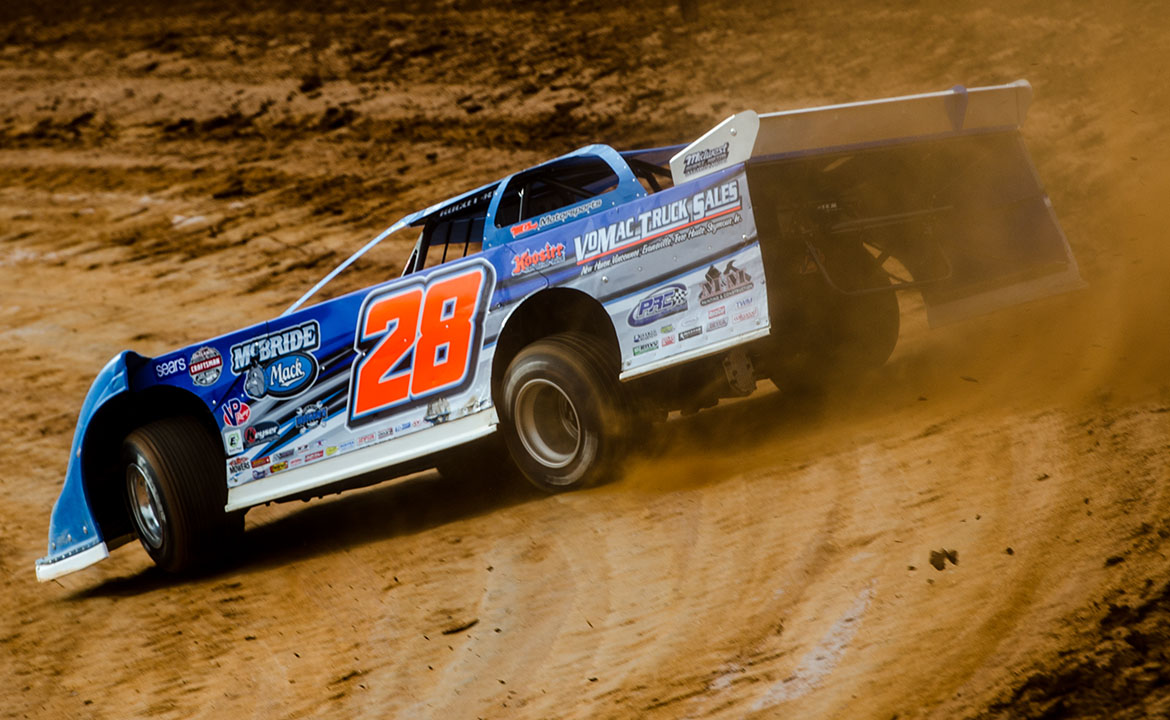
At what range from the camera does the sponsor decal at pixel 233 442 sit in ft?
21.3

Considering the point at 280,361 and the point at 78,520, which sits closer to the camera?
the point at 280,361

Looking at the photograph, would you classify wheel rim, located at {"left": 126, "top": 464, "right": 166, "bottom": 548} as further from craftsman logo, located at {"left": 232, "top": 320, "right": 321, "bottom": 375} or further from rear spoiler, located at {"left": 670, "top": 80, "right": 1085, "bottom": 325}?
rear spoiler, located at {"left": 670, "top": 80, "right": 1085, "bottom": 325}

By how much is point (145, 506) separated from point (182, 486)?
0.48 metres

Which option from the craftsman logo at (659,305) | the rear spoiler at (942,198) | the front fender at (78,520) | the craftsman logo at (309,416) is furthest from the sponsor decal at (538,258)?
the front fender at (78,520)

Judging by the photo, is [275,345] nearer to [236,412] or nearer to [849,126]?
[236,412]

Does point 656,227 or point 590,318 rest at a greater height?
point 656,227

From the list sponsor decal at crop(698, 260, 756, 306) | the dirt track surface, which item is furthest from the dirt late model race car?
the dirt track surface

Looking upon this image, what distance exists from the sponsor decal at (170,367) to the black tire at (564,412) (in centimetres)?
184

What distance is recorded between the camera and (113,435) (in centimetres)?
691

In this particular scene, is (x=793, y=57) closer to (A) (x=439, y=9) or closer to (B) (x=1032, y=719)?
(A) (x=439, y=9)

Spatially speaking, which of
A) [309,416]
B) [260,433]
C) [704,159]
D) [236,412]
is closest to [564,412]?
[309,416]

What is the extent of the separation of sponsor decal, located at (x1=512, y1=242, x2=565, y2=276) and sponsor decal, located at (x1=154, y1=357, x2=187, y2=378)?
1.98 meters

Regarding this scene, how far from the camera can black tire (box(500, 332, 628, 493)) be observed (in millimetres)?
5613

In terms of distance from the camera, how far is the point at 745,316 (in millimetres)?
5230
